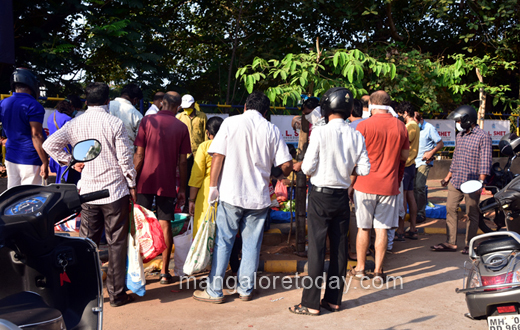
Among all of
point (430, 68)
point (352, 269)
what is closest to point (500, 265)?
point (352, 269)

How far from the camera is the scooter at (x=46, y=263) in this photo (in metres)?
2.19

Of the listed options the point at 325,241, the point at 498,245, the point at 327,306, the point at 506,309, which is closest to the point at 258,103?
the point at 325,241

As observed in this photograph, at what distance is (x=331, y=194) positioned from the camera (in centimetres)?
439

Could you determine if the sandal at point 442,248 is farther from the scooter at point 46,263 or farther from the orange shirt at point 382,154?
the scooter at point 46,263

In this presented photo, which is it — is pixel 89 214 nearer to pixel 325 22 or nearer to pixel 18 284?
pixel 18 284

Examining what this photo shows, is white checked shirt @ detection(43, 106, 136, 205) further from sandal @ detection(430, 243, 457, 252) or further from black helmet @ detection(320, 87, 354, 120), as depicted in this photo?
sandal @ detection(430, 243, 457, 252)

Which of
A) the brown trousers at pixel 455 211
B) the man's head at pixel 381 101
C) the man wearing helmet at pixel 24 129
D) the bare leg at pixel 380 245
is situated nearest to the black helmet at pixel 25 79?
the man wearing helmet at pixel 24 129

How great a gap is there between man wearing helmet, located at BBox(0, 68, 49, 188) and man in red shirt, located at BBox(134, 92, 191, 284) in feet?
4.60

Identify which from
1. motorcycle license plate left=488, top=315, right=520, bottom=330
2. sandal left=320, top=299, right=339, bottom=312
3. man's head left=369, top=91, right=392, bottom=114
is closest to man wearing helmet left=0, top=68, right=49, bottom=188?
sandal left=320, top=299, right=339, bottom=312

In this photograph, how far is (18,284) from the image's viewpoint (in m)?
2.55

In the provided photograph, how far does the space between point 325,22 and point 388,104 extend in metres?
9.16

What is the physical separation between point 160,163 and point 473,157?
4.29 meters

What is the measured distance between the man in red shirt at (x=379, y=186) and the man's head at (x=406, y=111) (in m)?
2.38

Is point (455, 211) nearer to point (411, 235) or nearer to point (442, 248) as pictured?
point (442, 248)
